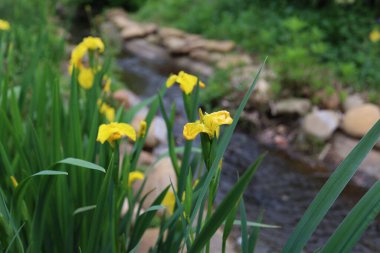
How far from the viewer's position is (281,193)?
3348mm

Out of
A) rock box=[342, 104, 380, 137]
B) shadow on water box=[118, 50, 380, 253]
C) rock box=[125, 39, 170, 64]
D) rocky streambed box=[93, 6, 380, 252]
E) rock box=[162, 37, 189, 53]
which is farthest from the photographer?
rock box=[125, 39, 170, 64]

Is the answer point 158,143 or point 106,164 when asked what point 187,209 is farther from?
point 158,143

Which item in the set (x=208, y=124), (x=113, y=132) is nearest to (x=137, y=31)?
(x=113, y=132)

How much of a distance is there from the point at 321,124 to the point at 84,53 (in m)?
2.93

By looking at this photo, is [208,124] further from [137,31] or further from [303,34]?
A: [137,31]

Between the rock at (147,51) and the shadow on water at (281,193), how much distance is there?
2.55m

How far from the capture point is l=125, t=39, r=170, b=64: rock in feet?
23.0

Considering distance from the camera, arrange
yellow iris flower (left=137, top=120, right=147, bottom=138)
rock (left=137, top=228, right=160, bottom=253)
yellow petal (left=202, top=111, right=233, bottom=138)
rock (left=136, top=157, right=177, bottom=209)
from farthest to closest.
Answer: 1. rock (left=136, top=157, right=177, bottom=209)
2. rock (left=137, top=228, right=160, bottom=253)
3. yellow iris flower (left=137, top=120, right=147, bottom=138)
4. yellow petal (left=202, top=111, right=233, bottom=138)

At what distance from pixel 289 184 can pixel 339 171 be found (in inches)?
107

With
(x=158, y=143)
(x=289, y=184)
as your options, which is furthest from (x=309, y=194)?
(x=158, y=143)

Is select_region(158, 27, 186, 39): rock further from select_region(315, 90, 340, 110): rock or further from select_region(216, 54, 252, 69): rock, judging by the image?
select_region(315, 90, 340, 110): rock

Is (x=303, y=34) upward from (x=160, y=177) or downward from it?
upward

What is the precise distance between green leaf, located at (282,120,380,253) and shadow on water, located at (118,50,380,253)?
1599mm

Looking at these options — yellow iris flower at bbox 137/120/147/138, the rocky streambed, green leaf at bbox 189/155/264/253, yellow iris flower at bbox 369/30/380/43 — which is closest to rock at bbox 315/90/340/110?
the rocky streambed
